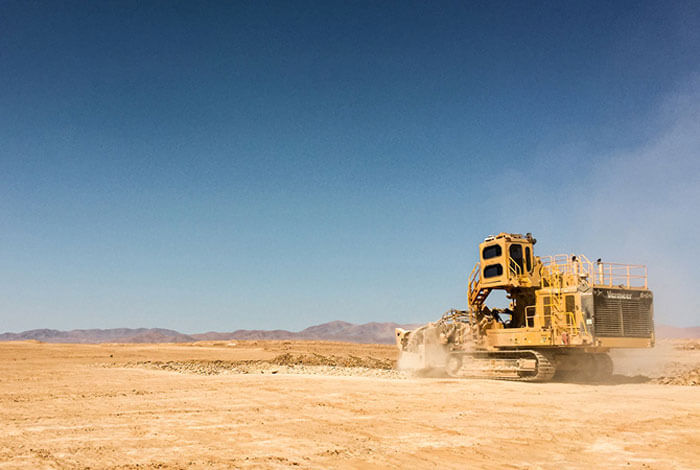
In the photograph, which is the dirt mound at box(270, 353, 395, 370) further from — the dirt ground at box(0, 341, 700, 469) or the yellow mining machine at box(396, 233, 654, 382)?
the dirt ground at box(0, 341, 700, 469)

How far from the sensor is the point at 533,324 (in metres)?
21.3

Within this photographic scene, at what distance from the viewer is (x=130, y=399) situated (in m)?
14.2

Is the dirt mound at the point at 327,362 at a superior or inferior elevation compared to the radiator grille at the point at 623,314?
inferior

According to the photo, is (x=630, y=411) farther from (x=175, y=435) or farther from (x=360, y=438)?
(x=175, y=435)

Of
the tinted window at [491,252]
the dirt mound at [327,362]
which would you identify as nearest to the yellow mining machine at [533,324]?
the tinted window at [491,252]

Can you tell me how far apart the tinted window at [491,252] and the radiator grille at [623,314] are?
4018 millimetres

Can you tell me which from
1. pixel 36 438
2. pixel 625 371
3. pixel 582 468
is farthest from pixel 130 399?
pixel 625 371

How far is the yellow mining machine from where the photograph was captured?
19.4m

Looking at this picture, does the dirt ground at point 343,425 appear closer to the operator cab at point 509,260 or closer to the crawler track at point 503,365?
the crawler track at point 503,365

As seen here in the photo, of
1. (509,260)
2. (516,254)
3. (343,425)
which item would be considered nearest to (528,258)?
(516,254)

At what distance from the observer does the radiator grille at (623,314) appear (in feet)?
63.0

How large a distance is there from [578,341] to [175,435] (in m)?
13.9

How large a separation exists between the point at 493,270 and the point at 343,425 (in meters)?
13.3

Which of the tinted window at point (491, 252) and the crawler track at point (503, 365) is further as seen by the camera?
the tinted window at point (491, 252)
